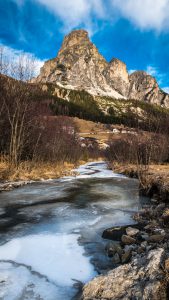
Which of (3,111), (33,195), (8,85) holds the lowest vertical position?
(33,195)

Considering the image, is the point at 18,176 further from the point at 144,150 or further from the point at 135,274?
the point at 144,150

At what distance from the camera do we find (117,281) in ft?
13.1

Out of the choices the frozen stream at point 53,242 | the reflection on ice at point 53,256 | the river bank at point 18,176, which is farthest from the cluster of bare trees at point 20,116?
the reflection on ice at point 53,256

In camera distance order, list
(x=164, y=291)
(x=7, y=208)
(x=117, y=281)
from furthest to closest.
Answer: (x=7, y=208) < (x=117, y=281) < (x=164, y=291)

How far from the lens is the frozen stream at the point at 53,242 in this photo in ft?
14.8

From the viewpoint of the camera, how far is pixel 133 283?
3863mm

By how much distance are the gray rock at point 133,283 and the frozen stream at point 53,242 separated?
1.82ft

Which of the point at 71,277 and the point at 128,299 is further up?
the point at 128,299

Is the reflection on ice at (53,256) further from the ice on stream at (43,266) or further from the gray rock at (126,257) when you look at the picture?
the gray rock at (126,257)

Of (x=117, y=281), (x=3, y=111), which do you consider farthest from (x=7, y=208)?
(x=3, y=111)

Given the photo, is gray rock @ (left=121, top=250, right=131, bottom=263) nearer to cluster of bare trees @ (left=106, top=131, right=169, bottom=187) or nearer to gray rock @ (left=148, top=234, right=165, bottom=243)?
gray rock @ (left=148, top=234, right=165, bottom=243)

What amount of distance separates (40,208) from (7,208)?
127 cm

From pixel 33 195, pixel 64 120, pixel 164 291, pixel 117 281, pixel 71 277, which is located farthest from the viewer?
pixel 64 120

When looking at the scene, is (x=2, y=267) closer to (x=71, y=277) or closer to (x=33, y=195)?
(x=71, y=277)
